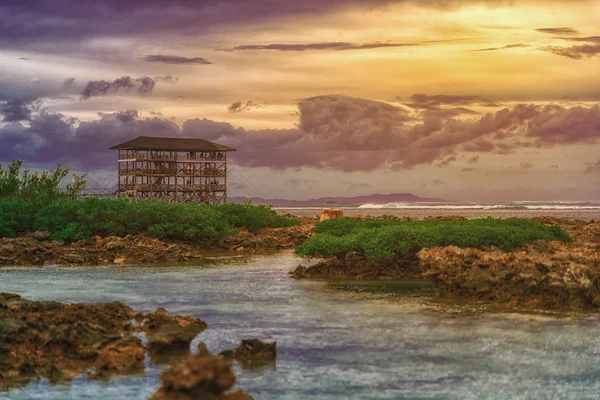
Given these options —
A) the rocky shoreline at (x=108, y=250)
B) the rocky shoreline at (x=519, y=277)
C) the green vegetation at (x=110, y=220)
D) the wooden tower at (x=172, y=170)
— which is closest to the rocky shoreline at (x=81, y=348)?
the rocky shoreline at (x=519, y=277)

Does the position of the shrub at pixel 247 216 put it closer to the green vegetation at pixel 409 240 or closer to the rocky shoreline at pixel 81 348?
the green vegetation at pixel 409 240

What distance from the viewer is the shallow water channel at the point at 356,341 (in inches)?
411

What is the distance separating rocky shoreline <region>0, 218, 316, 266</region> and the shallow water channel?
5108 millimetres

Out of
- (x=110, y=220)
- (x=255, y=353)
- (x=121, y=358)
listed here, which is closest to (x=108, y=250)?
(x=110, y=220)

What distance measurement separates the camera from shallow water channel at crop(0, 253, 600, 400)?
10.4 metres

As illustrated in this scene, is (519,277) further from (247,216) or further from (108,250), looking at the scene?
(247,216)

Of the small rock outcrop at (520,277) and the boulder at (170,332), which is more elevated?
the small rock outcrop at (520,277)

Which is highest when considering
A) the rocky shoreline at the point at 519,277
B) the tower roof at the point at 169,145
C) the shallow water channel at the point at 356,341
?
the tower roof at the point at 169,145

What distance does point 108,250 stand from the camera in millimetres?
27672

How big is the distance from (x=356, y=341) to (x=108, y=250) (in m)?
16.2

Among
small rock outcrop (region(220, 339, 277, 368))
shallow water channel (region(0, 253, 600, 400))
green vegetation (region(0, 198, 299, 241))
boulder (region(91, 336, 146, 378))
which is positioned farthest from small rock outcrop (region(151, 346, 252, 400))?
green vegetation (region(0, 198, 299, 241))

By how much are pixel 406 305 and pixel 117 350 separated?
7040 mm

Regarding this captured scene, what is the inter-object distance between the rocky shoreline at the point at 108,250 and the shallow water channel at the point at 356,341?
16.8 ft

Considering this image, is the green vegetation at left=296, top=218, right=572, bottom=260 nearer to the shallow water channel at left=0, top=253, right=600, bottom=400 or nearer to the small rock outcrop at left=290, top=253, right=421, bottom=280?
the small rock outcrop at left=290, top=253, right=421, bottom=280
